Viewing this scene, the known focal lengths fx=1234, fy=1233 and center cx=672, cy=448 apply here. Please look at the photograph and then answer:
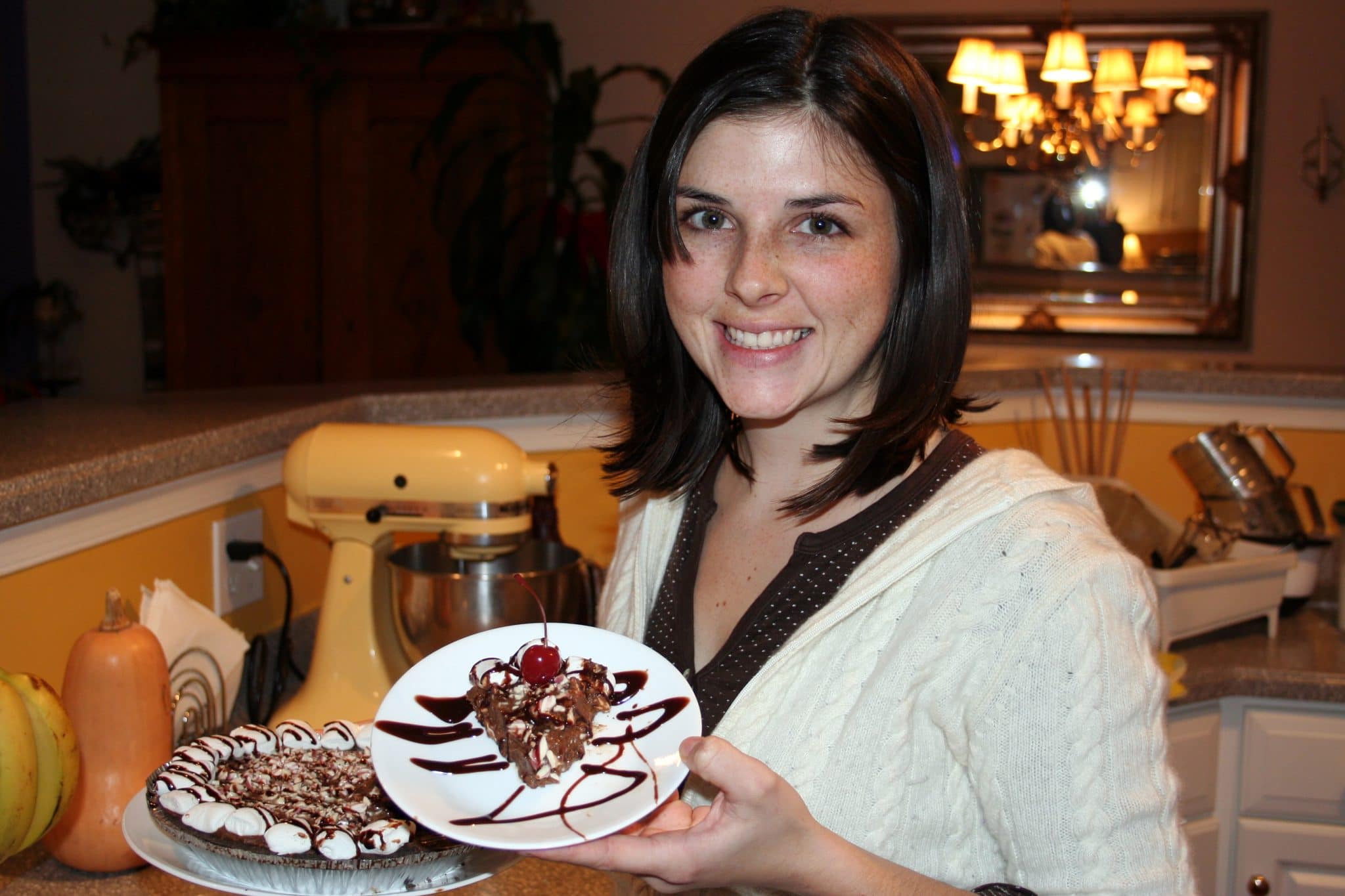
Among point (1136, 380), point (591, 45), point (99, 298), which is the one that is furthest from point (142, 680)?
point (99, 298)

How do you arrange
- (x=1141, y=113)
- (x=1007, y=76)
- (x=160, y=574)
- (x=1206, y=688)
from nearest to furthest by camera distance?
(x=160, y=574)
(x=1206, y=688)
(x=1007, y=76)
(x=1141, y=113)

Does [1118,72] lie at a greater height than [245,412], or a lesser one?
greater

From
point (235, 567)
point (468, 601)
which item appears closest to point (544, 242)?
point (235, 567)

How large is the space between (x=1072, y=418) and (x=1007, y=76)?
2.17 m

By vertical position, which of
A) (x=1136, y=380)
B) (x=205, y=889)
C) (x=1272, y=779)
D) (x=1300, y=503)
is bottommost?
(x=1272, y=779)

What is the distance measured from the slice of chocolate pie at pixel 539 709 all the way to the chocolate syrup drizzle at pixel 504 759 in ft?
0.03

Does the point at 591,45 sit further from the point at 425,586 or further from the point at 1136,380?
the point at 425,586

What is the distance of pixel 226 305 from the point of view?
179 inches

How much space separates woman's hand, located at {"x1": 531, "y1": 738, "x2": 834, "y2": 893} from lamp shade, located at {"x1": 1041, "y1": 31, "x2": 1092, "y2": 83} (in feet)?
12.2

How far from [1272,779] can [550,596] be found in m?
1.26

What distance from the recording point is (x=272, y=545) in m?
1.83

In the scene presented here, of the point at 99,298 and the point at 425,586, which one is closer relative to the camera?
the point at 425,586

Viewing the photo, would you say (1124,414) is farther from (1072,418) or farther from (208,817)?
(208,817)

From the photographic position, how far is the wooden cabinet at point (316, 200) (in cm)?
429
